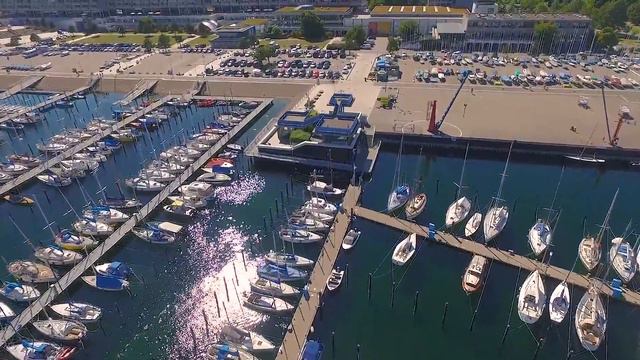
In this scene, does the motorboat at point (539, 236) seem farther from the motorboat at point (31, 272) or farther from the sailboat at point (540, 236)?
the motorboat at point (31, 272)

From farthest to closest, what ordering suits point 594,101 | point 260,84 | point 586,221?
1. point 260,84
2. point 594,101
3. point 586,221

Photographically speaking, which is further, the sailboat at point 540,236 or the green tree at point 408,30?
the green tree at point 408,30

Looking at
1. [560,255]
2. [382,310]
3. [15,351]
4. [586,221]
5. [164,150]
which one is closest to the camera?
[15,351]

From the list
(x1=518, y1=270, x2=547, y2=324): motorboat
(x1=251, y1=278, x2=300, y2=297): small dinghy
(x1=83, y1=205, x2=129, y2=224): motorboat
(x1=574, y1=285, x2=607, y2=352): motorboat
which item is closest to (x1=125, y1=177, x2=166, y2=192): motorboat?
(x1=83, y1=205, x2=129, y2=224): motorboat

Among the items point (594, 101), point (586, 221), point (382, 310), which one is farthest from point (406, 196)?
point (594, 101)

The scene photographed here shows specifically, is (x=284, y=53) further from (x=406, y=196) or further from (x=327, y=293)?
(x=327, y=293)

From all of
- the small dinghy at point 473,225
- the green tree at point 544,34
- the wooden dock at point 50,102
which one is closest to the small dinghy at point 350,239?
the small dinghy at point 473,225

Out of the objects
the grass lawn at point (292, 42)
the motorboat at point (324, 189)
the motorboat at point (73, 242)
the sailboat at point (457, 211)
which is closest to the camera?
the motorboat at point (73, 242)
